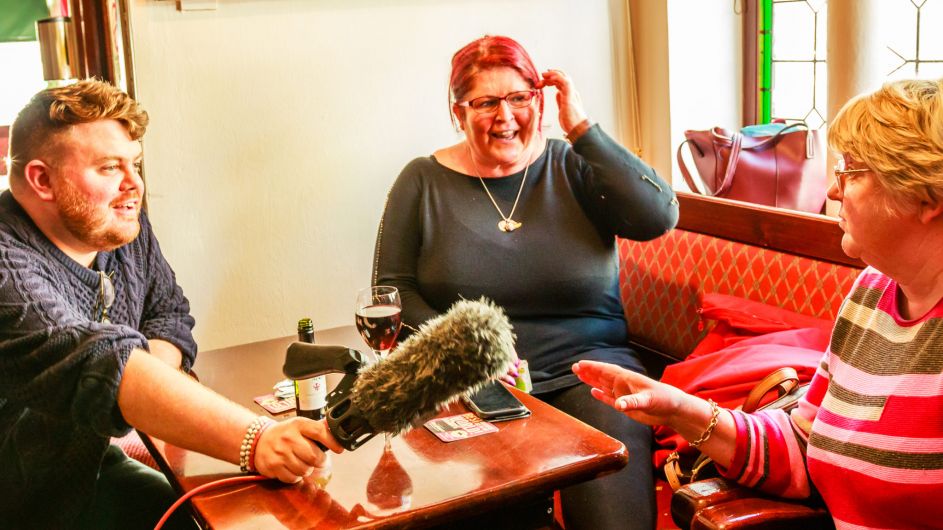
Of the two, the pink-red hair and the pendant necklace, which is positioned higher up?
the pink-red hair

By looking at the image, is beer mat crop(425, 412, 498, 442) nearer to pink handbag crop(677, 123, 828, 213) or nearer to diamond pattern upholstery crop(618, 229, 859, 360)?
diamond pattern upholstery crop(618, 229, 859, 360)

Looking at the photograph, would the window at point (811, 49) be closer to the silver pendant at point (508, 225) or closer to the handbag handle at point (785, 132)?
the handbag handle at point (785, 132)

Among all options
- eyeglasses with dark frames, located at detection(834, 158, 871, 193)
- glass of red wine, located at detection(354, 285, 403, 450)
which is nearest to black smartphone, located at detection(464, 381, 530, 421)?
glass of red wine, located at detection(354, 285, 403, 450)

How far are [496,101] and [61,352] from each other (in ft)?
4.43

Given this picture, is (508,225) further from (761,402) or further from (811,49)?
(811,49)

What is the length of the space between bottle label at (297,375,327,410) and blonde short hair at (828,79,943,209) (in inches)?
41.3

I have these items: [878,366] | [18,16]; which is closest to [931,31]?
[878,366]

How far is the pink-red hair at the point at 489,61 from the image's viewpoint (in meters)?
2.58

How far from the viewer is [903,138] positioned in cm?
148

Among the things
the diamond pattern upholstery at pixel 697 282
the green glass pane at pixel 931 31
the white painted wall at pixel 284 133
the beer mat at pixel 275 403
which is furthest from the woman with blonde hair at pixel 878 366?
the white painted wall at pixel 284 133

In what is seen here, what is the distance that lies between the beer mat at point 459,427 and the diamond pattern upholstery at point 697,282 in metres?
1.13

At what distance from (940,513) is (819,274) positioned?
1.09m

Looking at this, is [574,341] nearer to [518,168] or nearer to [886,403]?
[518,168]

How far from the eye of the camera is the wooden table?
4.76 feet
